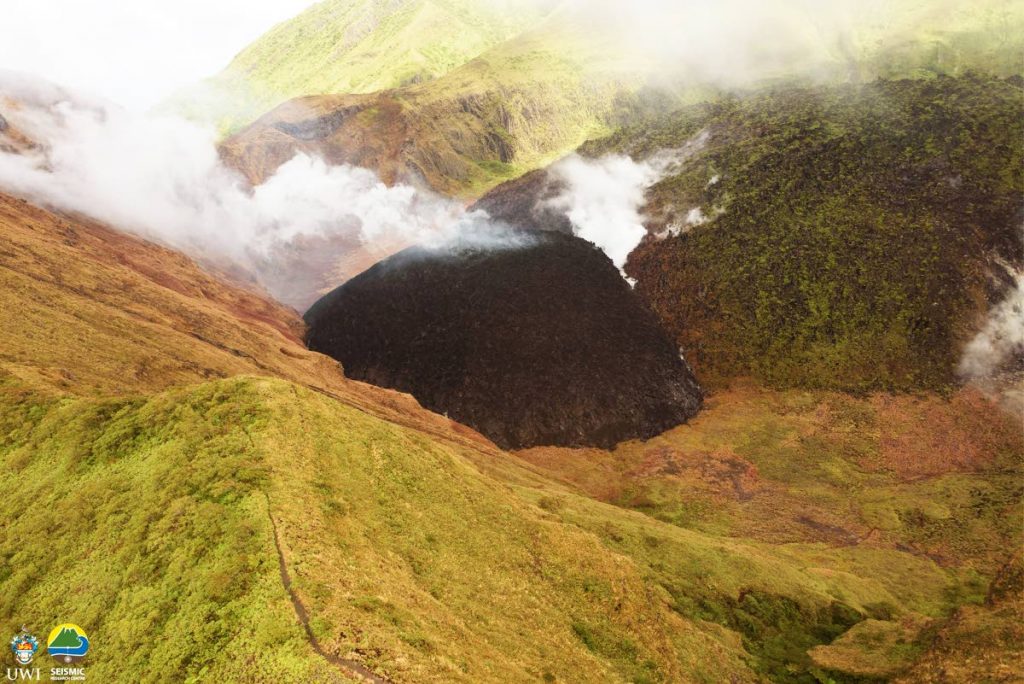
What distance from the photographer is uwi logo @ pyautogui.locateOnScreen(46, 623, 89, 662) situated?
13.6 metres

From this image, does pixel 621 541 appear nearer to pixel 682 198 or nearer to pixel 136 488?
pixel 136 488

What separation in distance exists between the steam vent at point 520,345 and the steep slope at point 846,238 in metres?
7.18

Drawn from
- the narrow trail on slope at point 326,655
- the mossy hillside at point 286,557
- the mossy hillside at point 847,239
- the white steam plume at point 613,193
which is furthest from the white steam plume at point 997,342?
the narrow trail on slope at point 326,655

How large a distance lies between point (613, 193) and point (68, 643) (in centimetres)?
9179

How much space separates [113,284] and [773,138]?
92.9m

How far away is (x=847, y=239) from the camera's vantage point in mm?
75375

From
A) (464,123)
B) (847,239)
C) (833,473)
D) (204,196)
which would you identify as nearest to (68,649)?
(833,473)

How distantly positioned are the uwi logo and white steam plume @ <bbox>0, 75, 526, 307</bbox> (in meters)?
72.3

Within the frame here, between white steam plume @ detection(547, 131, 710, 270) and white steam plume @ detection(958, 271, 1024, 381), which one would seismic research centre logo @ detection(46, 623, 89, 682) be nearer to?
white steam plume @ detection(547, 131, 710, 270)

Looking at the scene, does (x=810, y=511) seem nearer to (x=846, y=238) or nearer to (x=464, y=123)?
(x=846, y=238)

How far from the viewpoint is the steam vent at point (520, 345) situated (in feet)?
196

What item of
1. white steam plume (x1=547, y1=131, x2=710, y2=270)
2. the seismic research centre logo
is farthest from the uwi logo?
white steam plume (x1=547, y1=131, x2=710, y2=270)

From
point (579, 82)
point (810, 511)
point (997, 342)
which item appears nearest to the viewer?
point (810, 511)

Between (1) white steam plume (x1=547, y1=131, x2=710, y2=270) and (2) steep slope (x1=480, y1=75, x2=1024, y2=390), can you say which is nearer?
(2) steep slope (x1=480, y1=75, x2=1024, y2=390)
